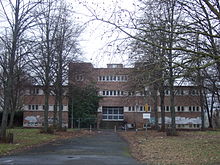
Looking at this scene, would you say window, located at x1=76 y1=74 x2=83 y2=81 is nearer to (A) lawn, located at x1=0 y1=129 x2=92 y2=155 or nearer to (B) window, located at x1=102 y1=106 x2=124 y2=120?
(A) lawn, located at x1=0 y1=129 x2=92 y2=155

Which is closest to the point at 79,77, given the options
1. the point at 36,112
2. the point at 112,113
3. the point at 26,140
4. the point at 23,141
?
the point at 26,140

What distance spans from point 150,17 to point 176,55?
2.24m

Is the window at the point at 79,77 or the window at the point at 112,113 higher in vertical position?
the window at the point at 79,77

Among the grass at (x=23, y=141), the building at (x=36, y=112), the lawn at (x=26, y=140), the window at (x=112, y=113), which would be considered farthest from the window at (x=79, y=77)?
the window at (x=112, y=113)

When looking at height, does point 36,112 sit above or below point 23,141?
above

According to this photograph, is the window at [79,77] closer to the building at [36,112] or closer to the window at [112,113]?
the building at [36,112]

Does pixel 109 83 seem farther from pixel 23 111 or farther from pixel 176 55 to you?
pixel 176 55

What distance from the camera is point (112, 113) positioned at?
6319 centimetres

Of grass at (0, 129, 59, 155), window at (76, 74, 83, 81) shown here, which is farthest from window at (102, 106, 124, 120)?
grass at (0, 129, 59, 155)

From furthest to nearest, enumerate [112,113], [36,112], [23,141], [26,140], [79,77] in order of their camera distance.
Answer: [112,113] < [36,112] < [79,77] < [26,140] < [23,141]

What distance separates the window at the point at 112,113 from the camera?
206 feet

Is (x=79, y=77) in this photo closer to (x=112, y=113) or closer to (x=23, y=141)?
(x=23, y=141)

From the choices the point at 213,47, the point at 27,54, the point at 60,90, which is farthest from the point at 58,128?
the point at 213,47

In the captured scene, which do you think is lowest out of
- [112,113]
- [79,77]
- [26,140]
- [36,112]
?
[26,140]
